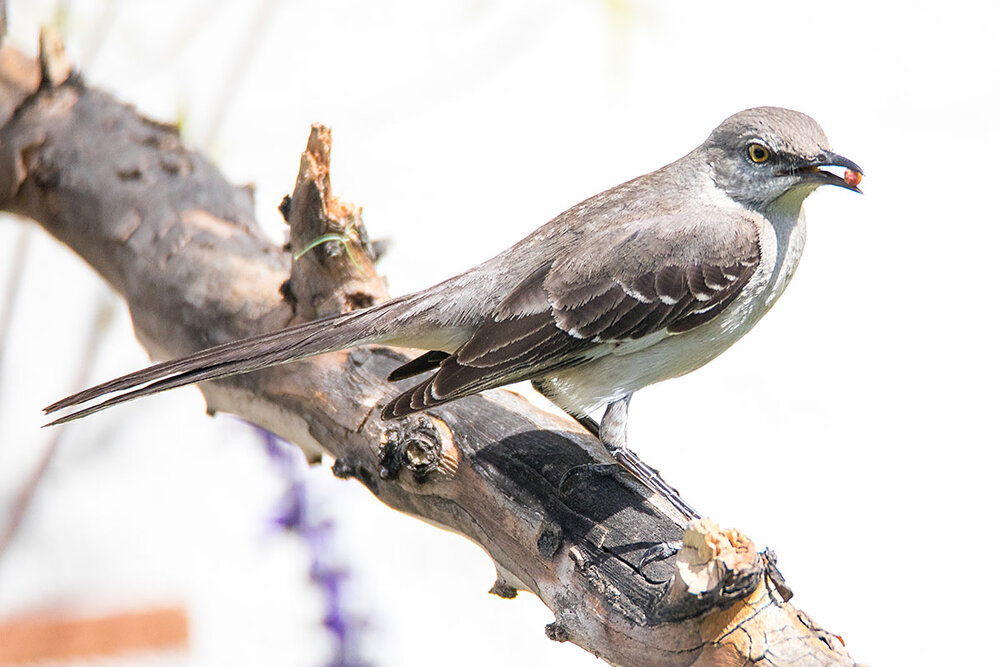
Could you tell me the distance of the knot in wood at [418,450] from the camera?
7.16 ft

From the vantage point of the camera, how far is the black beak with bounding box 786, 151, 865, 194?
2.29m

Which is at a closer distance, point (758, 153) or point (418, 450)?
point (418, 450)

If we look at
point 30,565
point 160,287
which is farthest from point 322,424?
point 30,565

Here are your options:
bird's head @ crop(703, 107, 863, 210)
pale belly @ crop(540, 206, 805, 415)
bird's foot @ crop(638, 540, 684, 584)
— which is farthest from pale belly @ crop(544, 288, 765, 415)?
bird's foot @ crop(638, 540, 684, 584)

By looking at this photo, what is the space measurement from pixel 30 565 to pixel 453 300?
89.5 inches

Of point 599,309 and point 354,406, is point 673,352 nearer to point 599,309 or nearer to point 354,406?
point 599,309

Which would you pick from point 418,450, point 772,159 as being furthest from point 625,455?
point 772,159

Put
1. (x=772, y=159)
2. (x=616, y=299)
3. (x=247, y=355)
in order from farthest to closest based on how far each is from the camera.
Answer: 1. (x=772, y=159)
2. (x=616, y=299)
3. (x=247, y=355)

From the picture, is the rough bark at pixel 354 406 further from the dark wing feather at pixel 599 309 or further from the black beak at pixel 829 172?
the black beak at pixel 829 172

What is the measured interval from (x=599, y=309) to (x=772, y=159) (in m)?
0.59

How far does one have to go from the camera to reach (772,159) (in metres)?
2.39

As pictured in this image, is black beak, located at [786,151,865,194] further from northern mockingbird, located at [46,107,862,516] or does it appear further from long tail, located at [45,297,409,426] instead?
long tail, located at [45,297,409,426]

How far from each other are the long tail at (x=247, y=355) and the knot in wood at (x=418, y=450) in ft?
0.76

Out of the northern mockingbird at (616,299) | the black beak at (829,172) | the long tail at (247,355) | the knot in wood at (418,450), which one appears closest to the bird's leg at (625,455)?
the northern mockingbird at (616,299)
